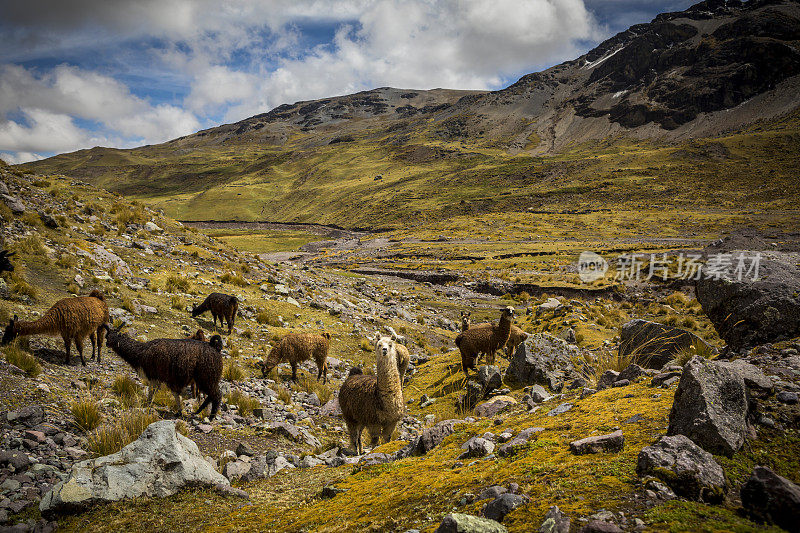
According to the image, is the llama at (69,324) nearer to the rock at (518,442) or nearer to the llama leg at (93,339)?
the llama leg at (93,339)

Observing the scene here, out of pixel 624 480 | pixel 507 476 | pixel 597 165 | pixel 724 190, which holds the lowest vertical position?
pixel 507 476

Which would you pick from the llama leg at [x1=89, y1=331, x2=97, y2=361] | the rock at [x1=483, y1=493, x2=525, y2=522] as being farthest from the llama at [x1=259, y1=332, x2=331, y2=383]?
the rock at [x1=483, y1=493, x2=525, y2=522]

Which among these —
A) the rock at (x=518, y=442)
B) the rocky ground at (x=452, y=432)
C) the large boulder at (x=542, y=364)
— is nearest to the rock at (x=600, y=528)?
the rocky ground at (x=452, y=432)

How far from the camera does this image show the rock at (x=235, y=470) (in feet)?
19.5

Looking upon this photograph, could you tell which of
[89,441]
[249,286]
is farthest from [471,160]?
[89,441]

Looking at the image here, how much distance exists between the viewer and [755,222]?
71.9 meters

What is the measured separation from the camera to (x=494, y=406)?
26.6 feet

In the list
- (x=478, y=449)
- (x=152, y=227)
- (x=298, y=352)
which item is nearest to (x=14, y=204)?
(x=152, y=227)

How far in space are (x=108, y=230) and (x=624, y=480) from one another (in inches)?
1010

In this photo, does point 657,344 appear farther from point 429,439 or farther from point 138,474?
point 138,474

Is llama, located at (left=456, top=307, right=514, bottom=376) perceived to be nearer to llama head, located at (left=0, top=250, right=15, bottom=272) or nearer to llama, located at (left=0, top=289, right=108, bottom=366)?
llama, located at (left=0, top=289, right=108, bottom=366)

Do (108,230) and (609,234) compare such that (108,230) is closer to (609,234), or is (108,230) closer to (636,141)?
(609,234)

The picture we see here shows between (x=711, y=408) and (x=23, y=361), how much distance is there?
36.7ft

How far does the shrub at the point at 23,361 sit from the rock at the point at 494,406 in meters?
9.19
